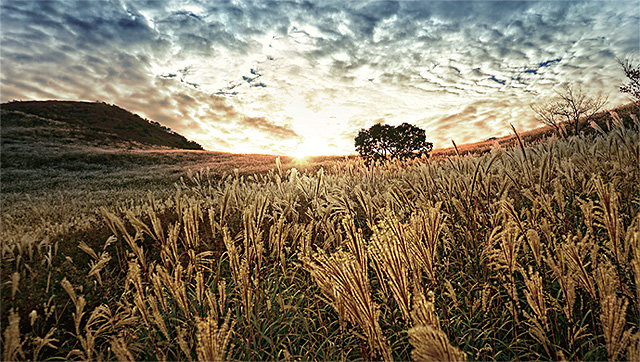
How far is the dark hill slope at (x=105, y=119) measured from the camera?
5518 centimetres

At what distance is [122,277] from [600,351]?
491 centimetres

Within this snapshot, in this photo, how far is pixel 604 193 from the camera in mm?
1890

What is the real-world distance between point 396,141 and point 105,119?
213ft

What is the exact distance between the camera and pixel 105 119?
61.8 meters

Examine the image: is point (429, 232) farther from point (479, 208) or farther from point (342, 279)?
point (479, 208)

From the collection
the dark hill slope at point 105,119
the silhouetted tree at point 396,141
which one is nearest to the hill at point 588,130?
the silhouetted tree at point 396,141

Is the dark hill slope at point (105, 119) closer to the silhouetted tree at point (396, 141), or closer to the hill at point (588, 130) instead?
the silhouetted tree at point (396, 141)

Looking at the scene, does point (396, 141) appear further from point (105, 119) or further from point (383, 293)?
point (105, 119)

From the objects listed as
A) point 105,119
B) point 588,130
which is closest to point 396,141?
point 588,130

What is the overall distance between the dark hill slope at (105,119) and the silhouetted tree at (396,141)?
47382 mm

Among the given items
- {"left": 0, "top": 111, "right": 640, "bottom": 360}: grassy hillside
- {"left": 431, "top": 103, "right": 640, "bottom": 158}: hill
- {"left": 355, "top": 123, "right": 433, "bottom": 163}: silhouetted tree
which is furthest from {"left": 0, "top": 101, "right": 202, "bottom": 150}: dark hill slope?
{"left": 0, "top": 111, "right": 640, "bottom": 360}: grassy hillside

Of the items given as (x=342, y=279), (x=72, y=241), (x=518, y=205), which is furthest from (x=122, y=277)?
(x=518, y=205)

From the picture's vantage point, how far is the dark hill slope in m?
55.2

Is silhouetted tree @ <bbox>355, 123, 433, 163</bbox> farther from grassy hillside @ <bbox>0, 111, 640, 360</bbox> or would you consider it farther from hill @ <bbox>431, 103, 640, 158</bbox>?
grassy hillside @ <bbox>0, 111, 640, 360</bbox>
